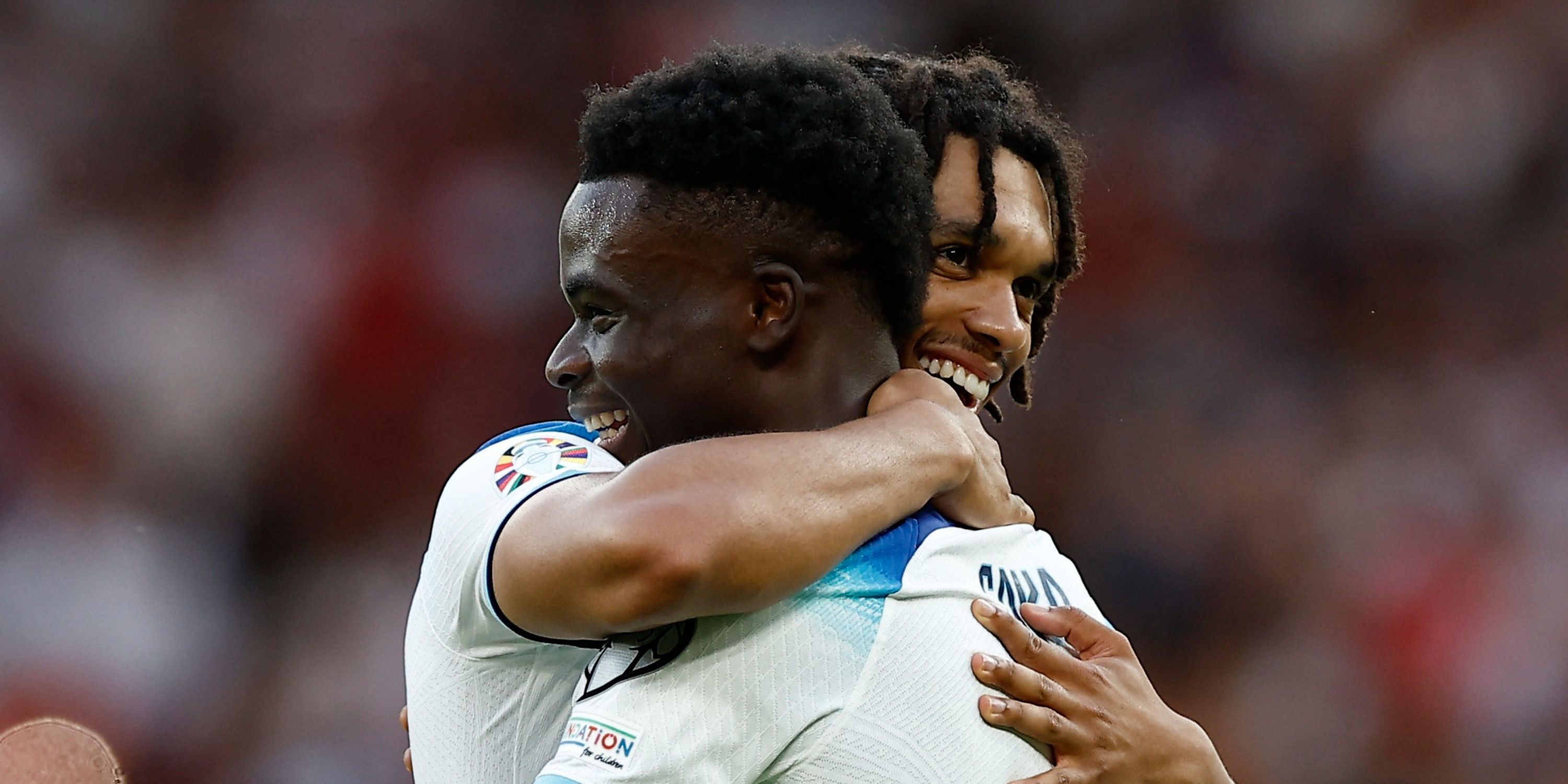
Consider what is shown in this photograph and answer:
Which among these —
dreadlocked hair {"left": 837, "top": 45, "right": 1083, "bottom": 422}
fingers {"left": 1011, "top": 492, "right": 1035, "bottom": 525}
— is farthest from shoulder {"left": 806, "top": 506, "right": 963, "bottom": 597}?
dreadlocked hair {"left": 837, "top": 45, "right": 1083, "bottom": 422}

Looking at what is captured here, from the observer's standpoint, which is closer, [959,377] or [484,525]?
[484,525]

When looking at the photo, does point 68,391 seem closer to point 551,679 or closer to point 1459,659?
point 551,679

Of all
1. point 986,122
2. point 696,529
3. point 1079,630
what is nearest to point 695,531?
point 696,529

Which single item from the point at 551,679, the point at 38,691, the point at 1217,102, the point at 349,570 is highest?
the point at 1217,102

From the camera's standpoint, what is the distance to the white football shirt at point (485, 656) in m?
1.92

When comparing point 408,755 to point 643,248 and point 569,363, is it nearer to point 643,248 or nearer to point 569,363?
point 569,363

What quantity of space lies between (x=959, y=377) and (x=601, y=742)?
135 centimetres

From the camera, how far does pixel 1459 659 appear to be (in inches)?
237

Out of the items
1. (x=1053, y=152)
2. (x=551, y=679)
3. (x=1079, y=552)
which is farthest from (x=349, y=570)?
(x=551, y=679)

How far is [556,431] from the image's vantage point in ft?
7.18

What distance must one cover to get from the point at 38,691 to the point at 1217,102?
17.4 feet

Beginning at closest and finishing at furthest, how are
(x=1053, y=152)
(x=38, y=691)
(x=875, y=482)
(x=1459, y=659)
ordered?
(x=875, y=482) < (x=1053, y=152) < (x=38, y=691) < (x=1459, y=659)

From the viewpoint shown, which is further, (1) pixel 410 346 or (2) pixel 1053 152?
(1) pixel 410 346

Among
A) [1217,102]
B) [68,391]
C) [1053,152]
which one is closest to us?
[1053,152]
